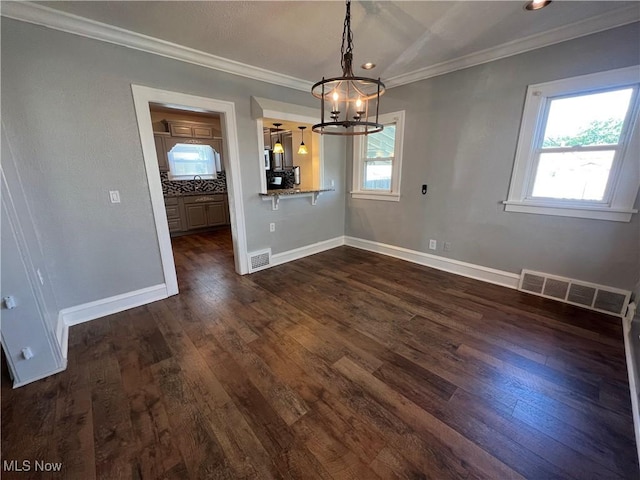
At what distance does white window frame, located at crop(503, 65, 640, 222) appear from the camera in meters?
2.19

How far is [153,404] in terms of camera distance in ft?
5.23

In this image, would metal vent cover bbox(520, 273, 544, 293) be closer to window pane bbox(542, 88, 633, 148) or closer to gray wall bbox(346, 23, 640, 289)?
gray wall bbox(346, 23, 640, 289)

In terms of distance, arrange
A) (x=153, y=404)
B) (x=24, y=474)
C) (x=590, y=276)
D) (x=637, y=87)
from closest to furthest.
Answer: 1. (x=24, y=474)
2. (x=153, y=404)
3. (x=637, y=87)
4. (x=590, y=276)

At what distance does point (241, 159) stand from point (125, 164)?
1.19 metres

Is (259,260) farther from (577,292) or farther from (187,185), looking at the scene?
(577,292)

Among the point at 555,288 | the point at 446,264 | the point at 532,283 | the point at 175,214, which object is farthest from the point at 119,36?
the point at 555,288

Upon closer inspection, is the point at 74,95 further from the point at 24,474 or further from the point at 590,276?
the point at 590,276

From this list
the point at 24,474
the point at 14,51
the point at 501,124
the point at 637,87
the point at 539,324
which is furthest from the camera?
the point at 501,124

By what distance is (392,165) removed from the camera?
3832mm

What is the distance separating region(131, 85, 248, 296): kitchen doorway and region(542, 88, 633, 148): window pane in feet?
11.2

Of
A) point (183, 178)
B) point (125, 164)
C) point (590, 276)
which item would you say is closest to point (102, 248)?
point (125, 164)

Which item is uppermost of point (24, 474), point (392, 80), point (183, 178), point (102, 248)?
point (392, 80)

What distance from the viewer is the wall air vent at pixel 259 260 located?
3.57m
